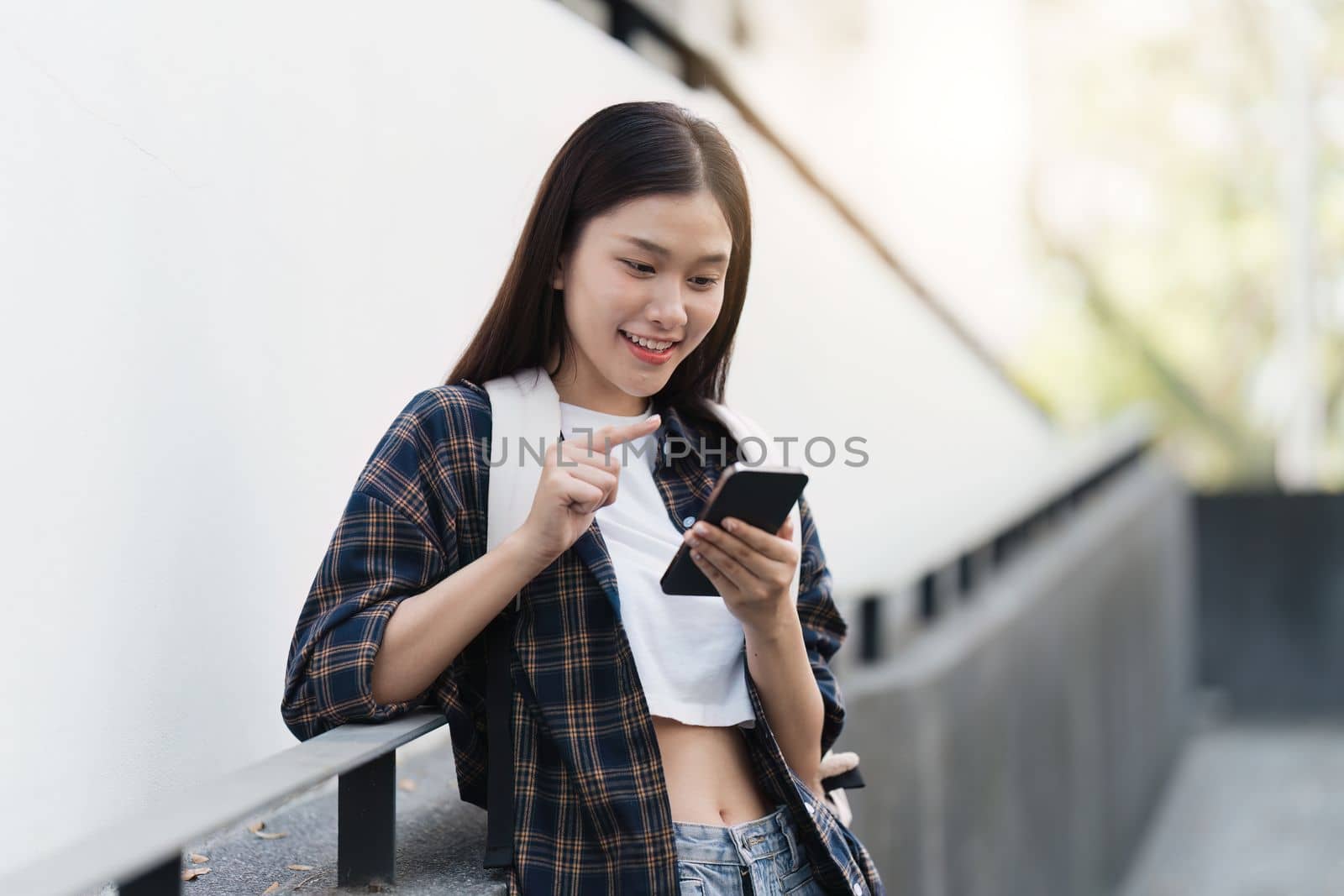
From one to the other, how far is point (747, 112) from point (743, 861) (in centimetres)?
247

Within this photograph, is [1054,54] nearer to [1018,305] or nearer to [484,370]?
[1018,305]

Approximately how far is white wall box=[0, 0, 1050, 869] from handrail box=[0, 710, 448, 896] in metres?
0.27

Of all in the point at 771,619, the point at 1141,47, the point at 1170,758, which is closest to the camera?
the point at 771,619

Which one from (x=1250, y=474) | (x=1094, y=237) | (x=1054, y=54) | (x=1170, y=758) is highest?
(x=1054, y=54)

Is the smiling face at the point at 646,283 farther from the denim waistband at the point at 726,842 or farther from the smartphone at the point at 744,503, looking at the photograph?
the denim waistband at the point at 726,842

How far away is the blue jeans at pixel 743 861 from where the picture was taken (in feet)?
4.93

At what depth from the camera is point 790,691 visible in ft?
5.24

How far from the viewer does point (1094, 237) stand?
1931cm

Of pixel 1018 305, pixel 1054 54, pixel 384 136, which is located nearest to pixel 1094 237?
pixel 1054 54

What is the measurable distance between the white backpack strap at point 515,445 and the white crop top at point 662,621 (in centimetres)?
7

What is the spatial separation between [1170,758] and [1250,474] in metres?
13.9

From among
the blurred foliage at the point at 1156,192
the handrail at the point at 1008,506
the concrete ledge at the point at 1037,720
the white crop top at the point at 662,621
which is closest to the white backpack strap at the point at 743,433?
the white crop top at the point at 662,621

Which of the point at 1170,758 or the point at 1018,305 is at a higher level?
the point at 1018,305

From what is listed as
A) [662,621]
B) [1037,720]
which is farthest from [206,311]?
[1037,720]
